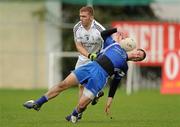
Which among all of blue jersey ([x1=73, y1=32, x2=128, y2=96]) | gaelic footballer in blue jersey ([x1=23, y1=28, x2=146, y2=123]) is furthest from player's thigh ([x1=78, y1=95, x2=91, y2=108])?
blue jersey ([x1=73, y1=32, x2=128, y2=96])

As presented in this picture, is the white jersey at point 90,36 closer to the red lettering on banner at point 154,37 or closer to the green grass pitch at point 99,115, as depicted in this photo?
the green grass pitch at point 99,115

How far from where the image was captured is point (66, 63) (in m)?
33.0

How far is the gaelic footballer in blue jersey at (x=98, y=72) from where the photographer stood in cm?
1388

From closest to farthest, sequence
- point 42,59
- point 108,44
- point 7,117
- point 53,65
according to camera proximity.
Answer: point 108,44 → point 7,117 → point 53,65 → point 42,59

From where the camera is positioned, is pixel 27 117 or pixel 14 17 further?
pixel 14 17

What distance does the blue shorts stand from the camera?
1386 centimetres

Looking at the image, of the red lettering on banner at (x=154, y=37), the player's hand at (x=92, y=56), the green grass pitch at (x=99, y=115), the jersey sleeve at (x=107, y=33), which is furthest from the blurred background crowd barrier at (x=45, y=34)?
the jersey sleeve at (x=107, y=33)

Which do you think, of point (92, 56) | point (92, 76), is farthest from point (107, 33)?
point (92, 76)

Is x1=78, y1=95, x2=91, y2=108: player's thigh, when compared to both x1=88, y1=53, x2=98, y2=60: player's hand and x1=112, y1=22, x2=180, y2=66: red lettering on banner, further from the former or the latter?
x1=112, y1=22, x2=180, y2=66: red lettering on banner

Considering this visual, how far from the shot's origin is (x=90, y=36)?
609 inches

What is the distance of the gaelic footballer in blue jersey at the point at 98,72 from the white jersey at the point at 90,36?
100cm

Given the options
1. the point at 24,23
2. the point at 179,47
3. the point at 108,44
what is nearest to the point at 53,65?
the point at 24,23

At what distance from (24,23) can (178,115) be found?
726 inches

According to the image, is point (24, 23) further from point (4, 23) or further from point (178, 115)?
point (178, 115)
